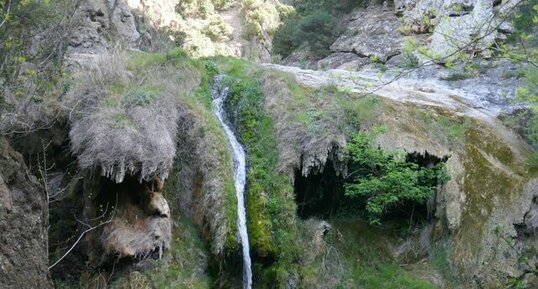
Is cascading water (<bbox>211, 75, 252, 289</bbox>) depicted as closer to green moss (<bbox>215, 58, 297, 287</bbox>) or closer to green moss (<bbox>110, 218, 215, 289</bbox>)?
green moss (<bbox>215, 58, 297, 287</bbox>)

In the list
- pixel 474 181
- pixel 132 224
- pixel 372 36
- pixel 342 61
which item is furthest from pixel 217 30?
pixel 132 224

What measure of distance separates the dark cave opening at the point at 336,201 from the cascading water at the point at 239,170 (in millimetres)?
1544

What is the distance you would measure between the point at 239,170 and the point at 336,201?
256 cm

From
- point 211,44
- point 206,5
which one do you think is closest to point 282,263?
point 211,44

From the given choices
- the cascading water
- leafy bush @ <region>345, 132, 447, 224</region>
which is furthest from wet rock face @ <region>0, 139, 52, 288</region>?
leafy bush @ <region>345, 132, 447, 224</region>

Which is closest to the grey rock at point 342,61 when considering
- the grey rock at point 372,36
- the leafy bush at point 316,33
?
the grey rock at point 372,36

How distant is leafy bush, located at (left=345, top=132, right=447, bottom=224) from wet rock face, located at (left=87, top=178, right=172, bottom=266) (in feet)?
13.4

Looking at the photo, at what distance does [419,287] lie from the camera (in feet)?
35.1

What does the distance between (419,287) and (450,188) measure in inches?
98.9

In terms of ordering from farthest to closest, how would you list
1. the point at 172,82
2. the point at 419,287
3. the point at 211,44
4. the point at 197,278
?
the point at 211,44 → the point at 172,82 → the point at 419,287 → the point at 197,278

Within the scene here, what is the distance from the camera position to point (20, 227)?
6.11m

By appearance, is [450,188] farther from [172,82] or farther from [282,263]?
[172,82]

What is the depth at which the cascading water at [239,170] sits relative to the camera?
31.8ft

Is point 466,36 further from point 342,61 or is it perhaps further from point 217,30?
point 217,30
